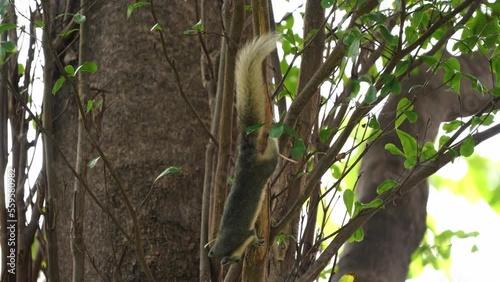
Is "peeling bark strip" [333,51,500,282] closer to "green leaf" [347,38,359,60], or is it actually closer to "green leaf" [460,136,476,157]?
"green leaf" [460,136,476,157]

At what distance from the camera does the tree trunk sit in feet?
4.96

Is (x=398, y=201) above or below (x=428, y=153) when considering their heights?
above

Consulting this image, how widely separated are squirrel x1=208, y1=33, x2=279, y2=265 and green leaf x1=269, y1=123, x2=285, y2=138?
0.02 meters

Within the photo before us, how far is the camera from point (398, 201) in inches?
70.8

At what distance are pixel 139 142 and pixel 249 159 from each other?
2.12 feet

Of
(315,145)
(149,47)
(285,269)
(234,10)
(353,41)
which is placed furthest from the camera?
(149,47)

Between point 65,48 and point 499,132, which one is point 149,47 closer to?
point 65,48

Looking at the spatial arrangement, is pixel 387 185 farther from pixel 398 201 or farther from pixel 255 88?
pixel 398 201

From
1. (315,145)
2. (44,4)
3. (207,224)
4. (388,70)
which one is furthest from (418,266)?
(44,4)

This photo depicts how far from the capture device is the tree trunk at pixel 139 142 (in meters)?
1.51

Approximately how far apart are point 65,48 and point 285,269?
29.6 inches

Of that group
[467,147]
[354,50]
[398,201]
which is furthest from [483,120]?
[398,201]

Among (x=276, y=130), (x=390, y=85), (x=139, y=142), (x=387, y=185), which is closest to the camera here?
(x=276, y=130)

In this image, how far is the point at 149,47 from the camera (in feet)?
5.50
